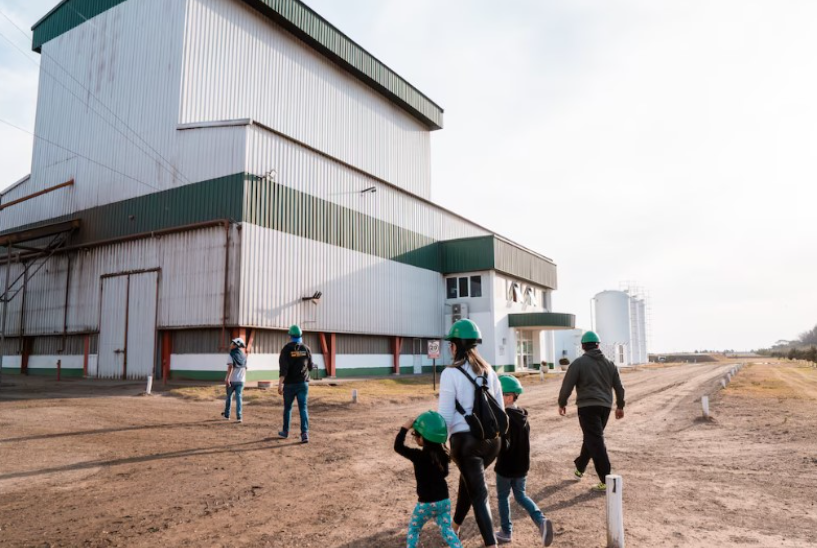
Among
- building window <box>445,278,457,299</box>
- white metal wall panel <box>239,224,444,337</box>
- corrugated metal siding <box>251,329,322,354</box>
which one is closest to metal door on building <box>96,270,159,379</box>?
corrugated metal siding <box>251,329,322,354</box>

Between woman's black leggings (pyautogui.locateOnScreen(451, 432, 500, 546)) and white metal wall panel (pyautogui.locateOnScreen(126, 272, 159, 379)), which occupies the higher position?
white metal wall panel (pyautogui.locateOnScreen(126, 272, 159, 379))

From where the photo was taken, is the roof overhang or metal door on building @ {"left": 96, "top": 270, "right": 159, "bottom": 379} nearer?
→ metal door on building @ {"left": 96, "top": 270, "right": 159, "bottom": 379}

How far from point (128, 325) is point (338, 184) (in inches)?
492

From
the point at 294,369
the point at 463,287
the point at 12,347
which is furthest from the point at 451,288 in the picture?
the point at 294,369

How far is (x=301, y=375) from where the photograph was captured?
1041cm

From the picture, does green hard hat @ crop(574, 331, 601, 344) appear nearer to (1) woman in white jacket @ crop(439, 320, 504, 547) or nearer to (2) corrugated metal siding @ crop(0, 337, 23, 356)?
(1) woman in white jacket @ crop(439, 320, 504, 547)

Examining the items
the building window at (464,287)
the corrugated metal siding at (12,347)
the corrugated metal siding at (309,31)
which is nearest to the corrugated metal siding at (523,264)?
the building window at (464,287)

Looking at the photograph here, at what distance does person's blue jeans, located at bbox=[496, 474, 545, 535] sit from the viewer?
527 centimetres

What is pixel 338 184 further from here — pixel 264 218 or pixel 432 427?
pixel 432 427

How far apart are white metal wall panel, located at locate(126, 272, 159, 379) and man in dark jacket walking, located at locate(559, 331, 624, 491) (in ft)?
73.2

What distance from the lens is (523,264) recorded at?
1654 inches

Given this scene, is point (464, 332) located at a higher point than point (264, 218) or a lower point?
lower

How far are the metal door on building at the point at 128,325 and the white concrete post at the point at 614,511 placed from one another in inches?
939

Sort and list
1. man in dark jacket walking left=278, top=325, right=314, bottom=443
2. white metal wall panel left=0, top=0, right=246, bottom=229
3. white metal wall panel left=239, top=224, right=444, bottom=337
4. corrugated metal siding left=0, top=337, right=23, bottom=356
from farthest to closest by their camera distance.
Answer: corrugated metal siding left=0, top=337, right=23, bottom=356 → white metal wall panel left=0, top=0, right=246, bottom=229 → white metal wall panel left=239, top=224, right=444, bottom=337 → man in dark jacket walking left=278, top=325, right=314, bottom=443
